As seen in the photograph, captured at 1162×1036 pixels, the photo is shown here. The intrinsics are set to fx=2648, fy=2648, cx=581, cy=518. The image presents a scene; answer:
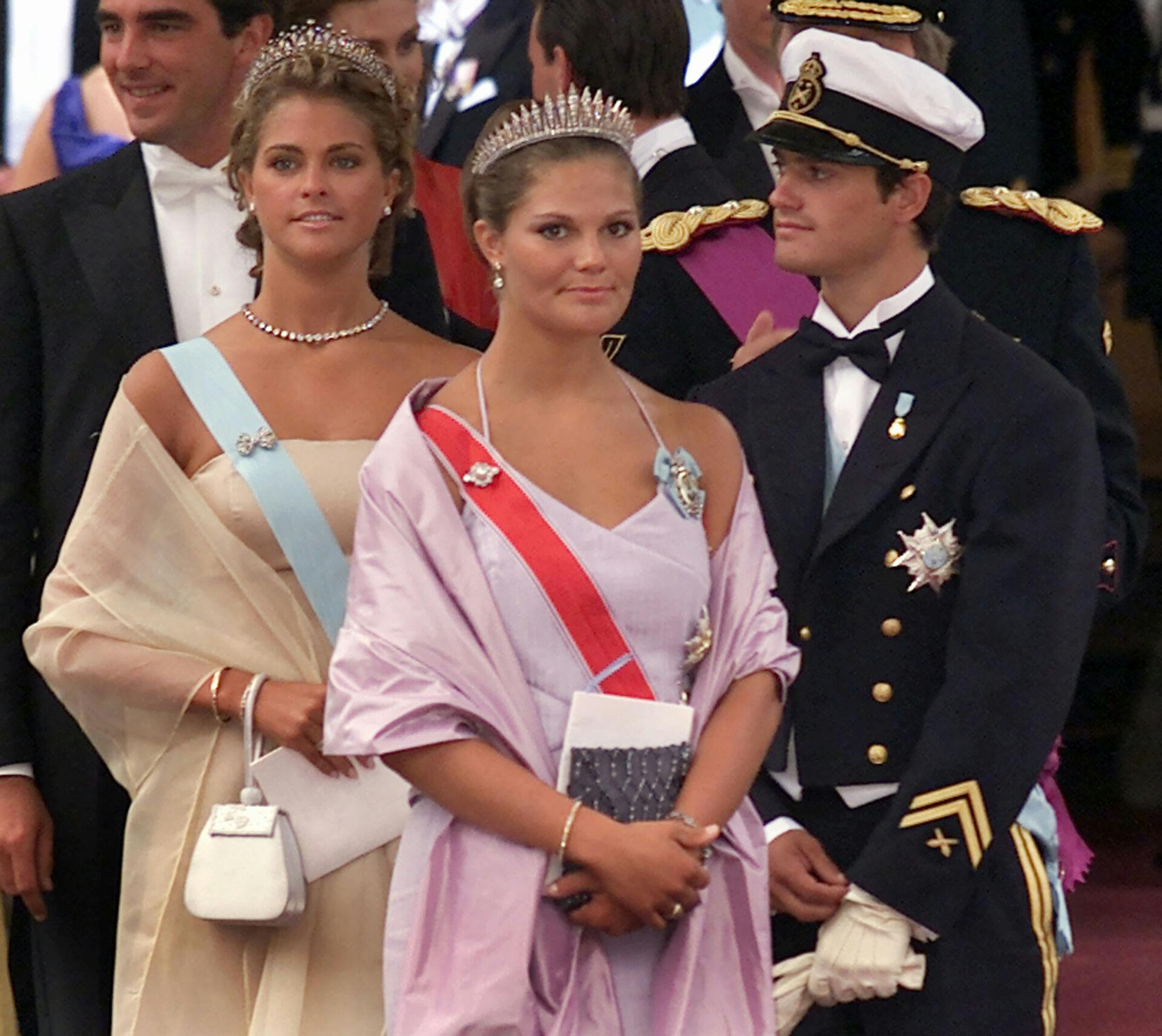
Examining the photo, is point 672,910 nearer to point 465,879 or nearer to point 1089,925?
point 465,879

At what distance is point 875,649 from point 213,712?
85cm

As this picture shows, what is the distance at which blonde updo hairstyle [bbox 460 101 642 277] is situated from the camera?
3054mm

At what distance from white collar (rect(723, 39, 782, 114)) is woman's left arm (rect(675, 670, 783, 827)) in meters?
1.73

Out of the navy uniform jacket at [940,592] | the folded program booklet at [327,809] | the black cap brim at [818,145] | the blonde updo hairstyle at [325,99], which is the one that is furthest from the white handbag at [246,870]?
the black cap brim at [818,145]

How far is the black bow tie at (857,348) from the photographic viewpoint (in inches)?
131

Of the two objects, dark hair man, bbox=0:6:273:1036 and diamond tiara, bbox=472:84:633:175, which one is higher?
diamond tiara, bbox=472:84:633:175

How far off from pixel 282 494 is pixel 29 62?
118 inches

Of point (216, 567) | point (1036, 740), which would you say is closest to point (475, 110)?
point (216, 567)

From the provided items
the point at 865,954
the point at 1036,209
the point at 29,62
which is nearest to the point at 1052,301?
the point at 1036,209

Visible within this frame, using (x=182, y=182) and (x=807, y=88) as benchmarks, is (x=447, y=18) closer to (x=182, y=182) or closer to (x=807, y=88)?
Result: (x=182, y=182)

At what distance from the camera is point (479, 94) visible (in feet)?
16.9

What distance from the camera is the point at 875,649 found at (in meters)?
3.27

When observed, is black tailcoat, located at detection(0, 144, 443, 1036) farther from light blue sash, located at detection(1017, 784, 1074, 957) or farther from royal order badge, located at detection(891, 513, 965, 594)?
light blue sash, located at detection(1017, 784, 1074, 957)

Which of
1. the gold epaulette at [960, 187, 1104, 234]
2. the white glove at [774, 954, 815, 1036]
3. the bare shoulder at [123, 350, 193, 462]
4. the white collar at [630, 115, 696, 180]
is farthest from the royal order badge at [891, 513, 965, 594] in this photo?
the white collar at [630, 115, 696, 180]
